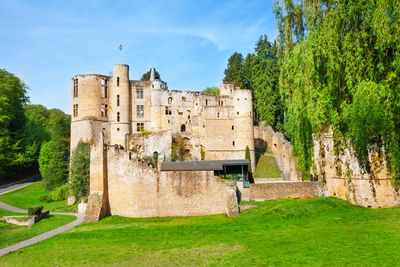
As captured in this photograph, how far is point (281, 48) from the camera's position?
62.4 ft

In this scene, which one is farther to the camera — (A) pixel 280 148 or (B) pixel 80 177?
(A) pixel 280 148

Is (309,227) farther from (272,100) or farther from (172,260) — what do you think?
(272,100)

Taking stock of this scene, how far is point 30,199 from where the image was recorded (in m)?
38.4

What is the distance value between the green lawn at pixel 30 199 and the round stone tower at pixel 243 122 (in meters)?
21.2

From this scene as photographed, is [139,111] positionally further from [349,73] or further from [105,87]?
[349,73]

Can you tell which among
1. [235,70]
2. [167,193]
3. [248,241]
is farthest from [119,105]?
[248,241]

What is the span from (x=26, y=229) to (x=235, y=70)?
49.8m

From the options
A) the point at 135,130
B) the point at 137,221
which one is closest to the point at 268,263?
the point at 137,221

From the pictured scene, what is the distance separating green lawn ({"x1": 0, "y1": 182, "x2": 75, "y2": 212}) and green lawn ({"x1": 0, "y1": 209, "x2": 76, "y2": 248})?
5.66 m

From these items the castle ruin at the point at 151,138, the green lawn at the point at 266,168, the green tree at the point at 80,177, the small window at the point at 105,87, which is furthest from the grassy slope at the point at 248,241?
the small window at the point at 105,87

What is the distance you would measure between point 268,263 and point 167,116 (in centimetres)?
3848

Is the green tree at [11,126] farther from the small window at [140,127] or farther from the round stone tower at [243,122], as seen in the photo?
the round stone tower at [243,122]

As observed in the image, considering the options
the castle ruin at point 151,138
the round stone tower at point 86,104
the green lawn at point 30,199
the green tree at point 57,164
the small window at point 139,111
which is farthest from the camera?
the small window at point 139,111

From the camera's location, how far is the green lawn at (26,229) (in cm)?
2142
